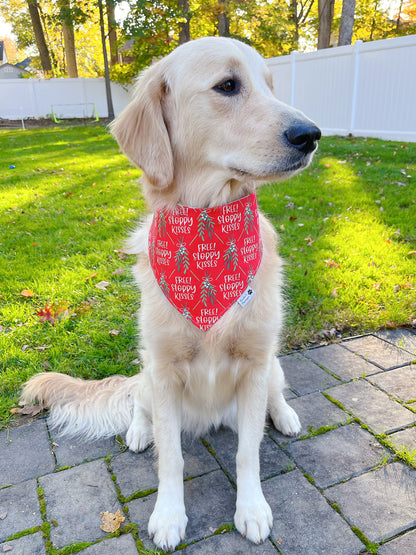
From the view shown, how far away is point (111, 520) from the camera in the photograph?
1791mm

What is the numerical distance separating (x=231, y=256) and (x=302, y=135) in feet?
1.90

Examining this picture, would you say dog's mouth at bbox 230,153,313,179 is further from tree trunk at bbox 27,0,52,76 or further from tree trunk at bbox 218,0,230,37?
tree trunk at bbox 27,0,52,76

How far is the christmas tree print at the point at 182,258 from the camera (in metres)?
1.85

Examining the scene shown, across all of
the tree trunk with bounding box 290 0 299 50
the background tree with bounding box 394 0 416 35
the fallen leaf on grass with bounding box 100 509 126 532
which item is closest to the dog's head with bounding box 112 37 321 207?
the fallen leaf on grass with bounding box 100 509 126 532

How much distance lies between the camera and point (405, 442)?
2.11m

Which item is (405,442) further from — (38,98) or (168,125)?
(38,98)

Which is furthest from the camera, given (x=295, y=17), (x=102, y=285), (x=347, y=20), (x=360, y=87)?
(x=295, y=17)

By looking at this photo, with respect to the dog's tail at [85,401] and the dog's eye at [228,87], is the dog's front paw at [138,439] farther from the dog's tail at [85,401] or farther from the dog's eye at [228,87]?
the dog's eye at [228,87]

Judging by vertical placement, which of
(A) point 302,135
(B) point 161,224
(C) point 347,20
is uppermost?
(C) point 347,20

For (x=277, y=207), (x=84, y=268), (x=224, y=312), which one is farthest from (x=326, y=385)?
(x=277, y=207)

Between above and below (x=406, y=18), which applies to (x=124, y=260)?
below

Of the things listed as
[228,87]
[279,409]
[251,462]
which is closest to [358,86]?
[228,87]

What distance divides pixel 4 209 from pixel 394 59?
8600 millimetres

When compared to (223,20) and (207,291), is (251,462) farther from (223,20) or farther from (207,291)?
(223,20)
